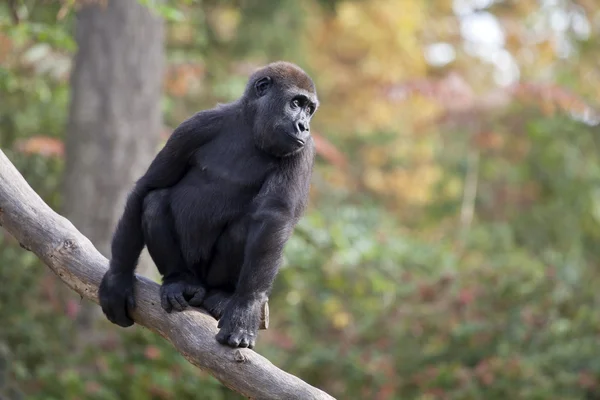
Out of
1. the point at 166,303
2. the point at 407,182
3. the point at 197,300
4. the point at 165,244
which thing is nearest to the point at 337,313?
the point at 165,244

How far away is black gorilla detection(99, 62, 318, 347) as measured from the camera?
4668 millimetres

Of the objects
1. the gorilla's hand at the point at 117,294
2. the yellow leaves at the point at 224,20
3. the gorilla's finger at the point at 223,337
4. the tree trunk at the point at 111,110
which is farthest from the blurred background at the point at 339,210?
the gorilla's finger at the point at 223,337

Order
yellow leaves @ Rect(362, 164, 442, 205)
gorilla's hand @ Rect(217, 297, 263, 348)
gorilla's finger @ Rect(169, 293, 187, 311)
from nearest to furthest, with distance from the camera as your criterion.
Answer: gorilla's hand @ Rect(217, 297, 263, 348), gorilla's finger @ Rect(169, 293, 187, 311), yellow leaves @ Rect(362, 164, 442, 205)

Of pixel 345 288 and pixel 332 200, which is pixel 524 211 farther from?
pixel 345 288

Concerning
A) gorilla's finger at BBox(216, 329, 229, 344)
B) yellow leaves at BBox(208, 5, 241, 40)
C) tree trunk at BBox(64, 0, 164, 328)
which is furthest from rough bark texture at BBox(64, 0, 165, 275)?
gorilla's finger at BBox(216, 329, 229, 344)

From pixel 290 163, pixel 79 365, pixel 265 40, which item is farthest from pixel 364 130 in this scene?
pixel 290 163

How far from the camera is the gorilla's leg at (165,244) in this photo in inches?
185

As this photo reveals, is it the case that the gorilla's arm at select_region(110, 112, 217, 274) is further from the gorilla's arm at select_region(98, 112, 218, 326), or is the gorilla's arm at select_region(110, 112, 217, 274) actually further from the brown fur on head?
the brown fur on head

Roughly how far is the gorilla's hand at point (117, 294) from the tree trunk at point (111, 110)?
13.5 feet

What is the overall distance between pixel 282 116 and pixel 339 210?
5.38 meters

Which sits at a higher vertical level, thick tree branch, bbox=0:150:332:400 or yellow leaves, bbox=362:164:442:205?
yellow leaves, bbox=362:164:442:205

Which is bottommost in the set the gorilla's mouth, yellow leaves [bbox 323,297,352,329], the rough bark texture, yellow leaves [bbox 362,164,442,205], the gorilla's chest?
the gorilla's chest

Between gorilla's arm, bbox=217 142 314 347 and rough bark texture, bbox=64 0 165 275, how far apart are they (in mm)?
4245

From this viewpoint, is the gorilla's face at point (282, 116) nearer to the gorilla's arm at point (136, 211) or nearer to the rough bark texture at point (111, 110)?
the gorilla's arm at point (136, 211)
